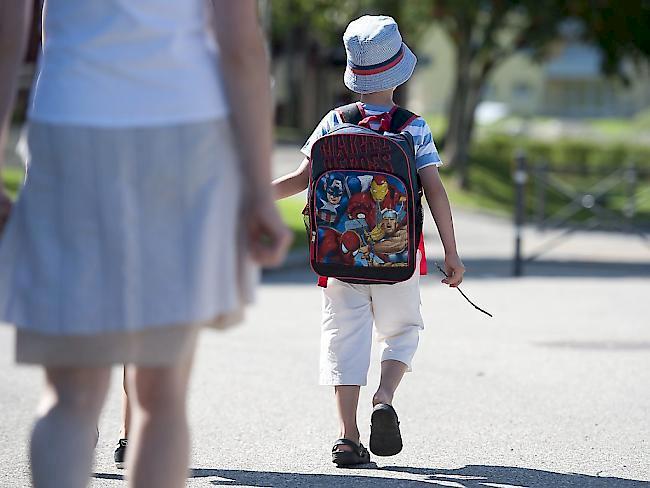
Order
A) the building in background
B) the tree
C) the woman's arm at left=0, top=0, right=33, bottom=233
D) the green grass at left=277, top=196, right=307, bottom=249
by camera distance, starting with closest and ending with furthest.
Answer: the woman's arm at left=0, top=0, right=33, bottom=233 < the green grass at left=277, top=196, right=307, bottom=249 < the tree < the building in background

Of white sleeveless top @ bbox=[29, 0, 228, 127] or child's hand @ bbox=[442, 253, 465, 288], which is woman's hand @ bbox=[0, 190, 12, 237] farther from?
child's hand @ bbox=[442, 253, 465, 288]

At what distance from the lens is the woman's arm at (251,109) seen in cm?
275

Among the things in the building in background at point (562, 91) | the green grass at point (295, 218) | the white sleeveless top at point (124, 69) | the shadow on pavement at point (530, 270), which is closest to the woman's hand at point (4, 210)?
the white sleeveless top at point (124, 69)

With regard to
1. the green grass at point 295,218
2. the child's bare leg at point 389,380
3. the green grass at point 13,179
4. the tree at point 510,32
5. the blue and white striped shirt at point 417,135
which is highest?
the tree at point 510,32

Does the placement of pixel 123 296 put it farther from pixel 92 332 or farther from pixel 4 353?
pixel 4 353

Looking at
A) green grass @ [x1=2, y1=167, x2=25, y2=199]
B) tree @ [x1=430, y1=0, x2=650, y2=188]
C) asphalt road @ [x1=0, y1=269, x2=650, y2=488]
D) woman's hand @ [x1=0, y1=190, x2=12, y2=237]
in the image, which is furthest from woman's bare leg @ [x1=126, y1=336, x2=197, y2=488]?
tree @ [x1=430, y1=0, x2=650, y2=188]

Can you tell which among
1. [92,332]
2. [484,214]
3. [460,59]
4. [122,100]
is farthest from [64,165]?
[460,59]

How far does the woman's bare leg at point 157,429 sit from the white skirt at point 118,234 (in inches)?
7.0

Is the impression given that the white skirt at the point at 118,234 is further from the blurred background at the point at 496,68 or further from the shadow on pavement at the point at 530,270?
the blurred background at the point at 496,68

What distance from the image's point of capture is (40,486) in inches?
110

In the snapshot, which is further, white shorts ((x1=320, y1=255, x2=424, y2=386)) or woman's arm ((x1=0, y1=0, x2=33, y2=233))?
white shorts ((x1=320, y1=255, x2=424, y2=386))

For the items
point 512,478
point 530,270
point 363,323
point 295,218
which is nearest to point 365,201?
point 363,323

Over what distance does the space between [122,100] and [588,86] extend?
9736cm

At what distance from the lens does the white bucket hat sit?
186 inches
